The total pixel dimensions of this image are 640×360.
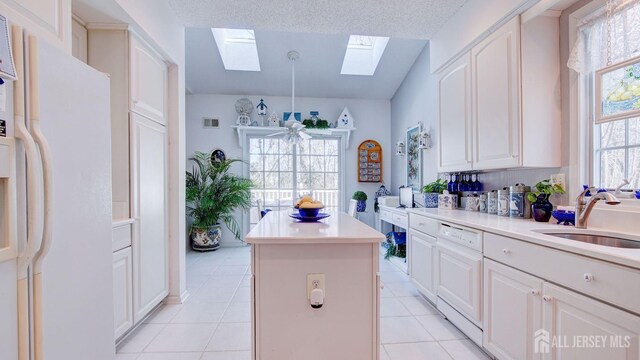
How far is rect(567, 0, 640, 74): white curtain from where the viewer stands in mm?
1515

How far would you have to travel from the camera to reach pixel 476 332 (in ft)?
6.07

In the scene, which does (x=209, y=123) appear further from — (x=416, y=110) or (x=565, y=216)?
(x=565, y=216)

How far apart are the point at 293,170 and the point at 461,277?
3.49 meters

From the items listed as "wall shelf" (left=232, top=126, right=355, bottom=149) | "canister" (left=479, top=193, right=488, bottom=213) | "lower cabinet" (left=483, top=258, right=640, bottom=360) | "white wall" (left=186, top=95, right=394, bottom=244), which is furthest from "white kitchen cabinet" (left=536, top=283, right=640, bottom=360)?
"white wall" (left=186, top=95, right=394, bottom=244)

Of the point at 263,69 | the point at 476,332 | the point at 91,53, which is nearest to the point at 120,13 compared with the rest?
the point at 91,53

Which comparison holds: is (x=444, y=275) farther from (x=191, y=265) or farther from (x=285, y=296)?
(x=191, y=265)

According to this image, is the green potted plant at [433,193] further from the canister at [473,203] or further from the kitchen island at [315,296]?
the kitchen island at [315,296]

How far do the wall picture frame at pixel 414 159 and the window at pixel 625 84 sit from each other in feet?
6.94

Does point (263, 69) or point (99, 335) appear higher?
point (263, 69)

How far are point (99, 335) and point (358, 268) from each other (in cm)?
130

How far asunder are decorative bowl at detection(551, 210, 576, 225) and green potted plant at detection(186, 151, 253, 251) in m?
3.75

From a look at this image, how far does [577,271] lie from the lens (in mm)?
1197

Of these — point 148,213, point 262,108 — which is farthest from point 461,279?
point 262,108

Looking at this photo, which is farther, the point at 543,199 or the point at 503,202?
the point at 503,202
